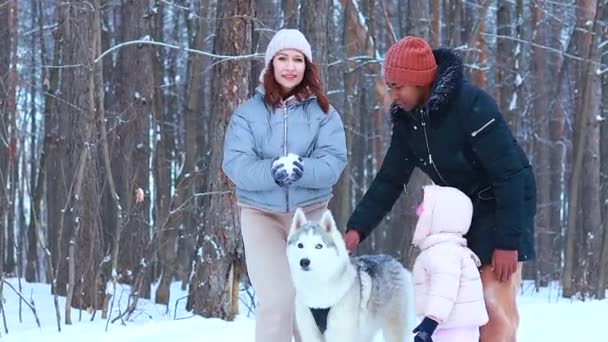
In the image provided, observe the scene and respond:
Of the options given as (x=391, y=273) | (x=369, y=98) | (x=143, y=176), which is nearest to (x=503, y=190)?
(x=391, y=273)

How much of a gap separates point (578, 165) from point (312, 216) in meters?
10.5

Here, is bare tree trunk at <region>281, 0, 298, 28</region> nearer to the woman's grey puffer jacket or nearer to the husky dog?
the woman's grey puffer jacket

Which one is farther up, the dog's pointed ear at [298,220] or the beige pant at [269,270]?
the dog's pointed ear at [298,220]

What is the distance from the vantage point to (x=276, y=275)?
4.59m

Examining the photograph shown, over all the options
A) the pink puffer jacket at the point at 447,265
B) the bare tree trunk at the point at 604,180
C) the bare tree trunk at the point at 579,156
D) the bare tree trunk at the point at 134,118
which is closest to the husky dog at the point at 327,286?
the pink puffer jacket at the point at 447,265

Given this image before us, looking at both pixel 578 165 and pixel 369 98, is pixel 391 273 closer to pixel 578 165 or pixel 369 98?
pixel 578 165

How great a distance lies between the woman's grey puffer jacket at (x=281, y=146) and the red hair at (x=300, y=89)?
0.03 metres

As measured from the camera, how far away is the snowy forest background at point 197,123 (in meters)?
8.33

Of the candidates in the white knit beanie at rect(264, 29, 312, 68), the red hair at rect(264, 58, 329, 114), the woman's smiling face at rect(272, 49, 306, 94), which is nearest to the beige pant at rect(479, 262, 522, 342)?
the red hair at rect(264, 58, 329, 114)

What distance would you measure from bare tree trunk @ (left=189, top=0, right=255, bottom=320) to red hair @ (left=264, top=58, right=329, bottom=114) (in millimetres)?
3512

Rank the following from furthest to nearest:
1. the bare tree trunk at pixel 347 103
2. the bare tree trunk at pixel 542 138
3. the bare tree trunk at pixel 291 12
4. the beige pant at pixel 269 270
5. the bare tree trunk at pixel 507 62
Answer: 1. the bare tree trunk at pixel 542 138
2. the bare tree trunk at pixel 507 62
3. the bare tree trunk at pixel 347 103
4. the bare tree trunk at pixel 291 12
5. the beige pant at pixel 269 270

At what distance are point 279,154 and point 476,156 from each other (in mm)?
1152

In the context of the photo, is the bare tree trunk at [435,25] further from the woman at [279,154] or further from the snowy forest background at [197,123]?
the woman at [279,154]

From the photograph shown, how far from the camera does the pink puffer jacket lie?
12.6ft
